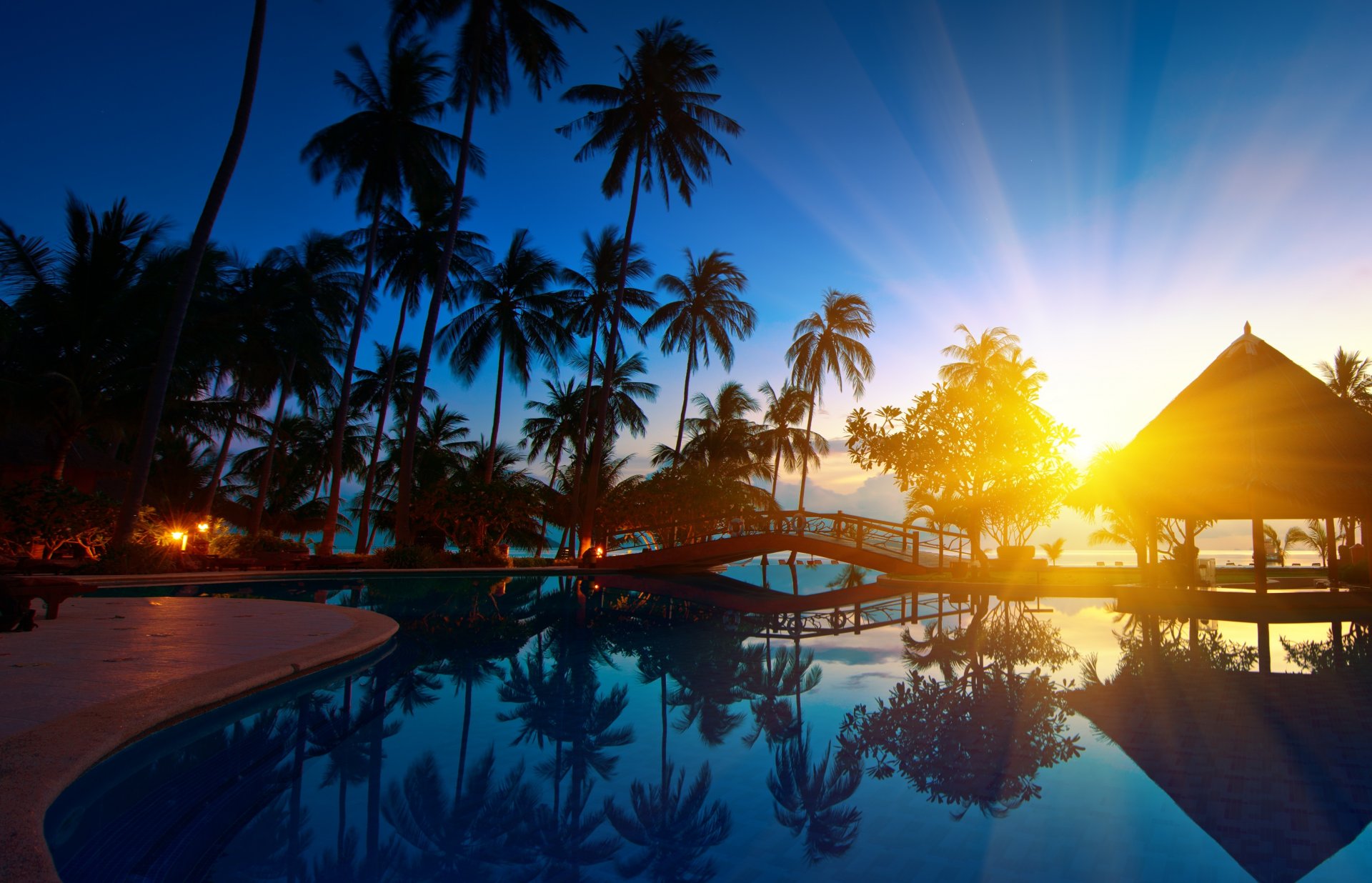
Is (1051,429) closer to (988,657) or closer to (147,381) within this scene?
(988,657)

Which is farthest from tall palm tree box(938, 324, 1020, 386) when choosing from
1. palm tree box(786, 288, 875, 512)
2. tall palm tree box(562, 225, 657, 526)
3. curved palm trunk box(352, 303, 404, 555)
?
curved palm trunk box(352, 303, 404, 555)

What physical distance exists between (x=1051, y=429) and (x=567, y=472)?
73.1 feet

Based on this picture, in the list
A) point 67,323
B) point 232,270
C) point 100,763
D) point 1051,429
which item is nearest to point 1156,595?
point 1051,429

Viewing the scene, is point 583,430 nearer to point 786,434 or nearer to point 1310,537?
point 786,434

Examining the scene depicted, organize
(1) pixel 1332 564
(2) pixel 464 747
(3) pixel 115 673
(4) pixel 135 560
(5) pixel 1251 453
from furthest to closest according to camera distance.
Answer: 1. (1) pixel 1332 564
2. (4) pixel 135 560
3. (5) pixel 1251 453
4. (3) pixel 115 673
5. (2) pixel 464 747

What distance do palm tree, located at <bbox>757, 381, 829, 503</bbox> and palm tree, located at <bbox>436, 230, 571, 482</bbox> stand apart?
475 inches

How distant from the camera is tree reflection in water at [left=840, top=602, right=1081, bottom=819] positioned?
4.89 m

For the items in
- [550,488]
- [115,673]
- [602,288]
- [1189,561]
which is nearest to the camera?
[115,673]

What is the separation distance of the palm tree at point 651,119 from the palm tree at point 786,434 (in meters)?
13.5

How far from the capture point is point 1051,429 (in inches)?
754

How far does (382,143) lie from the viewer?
2327cm

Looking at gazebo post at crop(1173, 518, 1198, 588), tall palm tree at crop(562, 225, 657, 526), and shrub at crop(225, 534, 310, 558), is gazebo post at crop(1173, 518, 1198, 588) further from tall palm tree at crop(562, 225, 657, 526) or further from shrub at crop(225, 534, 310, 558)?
shrub at crop(225, 534, 310, 558)

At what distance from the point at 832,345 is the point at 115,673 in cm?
3087

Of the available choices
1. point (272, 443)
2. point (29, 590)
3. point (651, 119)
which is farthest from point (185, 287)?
point (651, 119)
